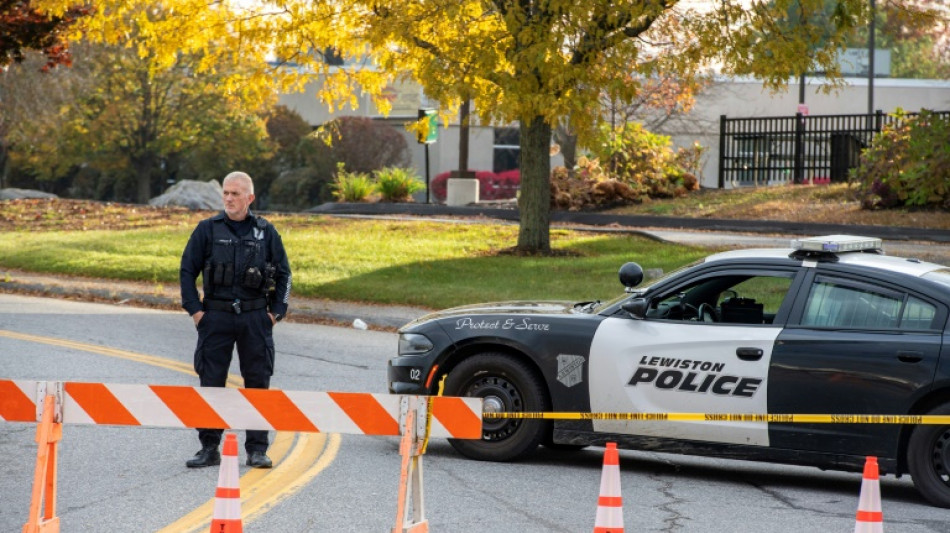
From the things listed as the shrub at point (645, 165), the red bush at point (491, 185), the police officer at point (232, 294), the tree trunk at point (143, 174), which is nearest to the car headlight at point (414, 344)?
the police officer at point (232, 294)

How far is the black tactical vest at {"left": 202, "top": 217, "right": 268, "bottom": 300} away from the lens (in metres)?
8.34

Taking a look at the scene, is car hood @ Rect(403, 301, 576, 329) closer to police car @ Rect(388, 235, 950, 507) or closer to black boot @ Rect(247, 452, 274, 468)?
police car @ Rect(388, 235, 950, 507)

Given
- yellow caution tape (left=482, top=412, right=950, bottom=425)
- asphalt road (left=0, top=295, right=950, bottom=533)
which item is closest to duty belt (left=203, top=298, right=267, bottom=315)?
asphalt road (left=0, top=295, right=950, bottom=533)

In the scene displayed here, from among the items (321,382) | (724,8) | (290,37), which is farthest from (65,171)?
(321,382)

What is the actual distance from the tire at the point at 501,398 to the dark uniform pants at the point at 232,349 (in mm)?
1255

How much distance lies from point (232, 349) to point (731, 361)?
3.01 metres

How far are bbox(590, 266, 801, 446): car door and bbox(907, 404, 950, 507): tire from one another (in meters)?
0.85

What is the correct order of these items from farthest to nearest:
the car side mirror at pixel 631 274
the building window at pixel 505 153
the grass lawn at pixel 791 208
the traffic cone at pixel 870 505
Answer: the building window at pixel 505 153 < the grass lawn at pixel 791 208 < the car side mirror at pixel 631 274 < the traffic cone at pixel 870 505

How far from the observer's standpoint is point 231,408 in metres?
6.39

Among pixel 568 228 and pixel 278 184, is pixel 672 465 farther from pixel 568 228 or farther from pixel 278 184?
pixel 278 184

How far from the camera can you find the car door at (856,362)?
7910mm

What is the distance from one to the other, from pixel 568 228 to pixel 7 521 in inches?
799

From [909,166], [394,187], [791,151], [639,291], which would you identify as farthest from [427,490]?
[791,151]

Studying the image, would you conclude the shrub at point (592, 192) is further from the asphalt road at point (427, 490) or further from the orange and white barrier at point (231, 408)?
the orange and white barrier at point (231, 408)
